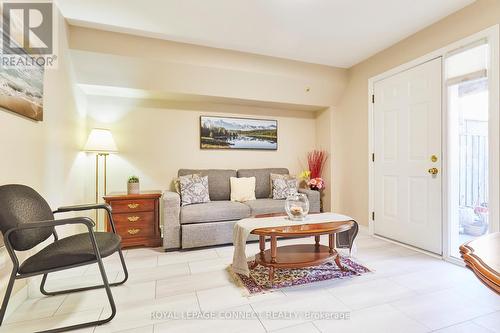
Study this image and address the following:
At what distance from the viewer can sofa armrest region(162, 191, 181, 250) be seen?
2744 mm

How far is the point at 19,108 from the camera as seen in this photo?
1.67 meters

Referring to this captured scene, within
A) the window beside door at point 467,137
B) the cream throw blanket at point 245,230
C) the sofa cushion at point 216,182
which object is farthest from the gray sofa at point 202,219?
the window beside door at point 467,137

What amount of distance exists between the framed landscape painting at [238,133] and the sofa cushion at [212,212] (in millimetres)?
1115

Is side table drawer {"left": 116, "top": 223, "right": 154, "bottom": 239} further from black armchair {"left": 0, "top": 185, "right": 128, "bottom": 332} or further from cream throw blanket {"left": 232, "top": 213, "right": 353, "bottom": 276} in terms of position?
cream throw blanket {"left": 232, "top": 213, "right": 353, "bottom": 276}

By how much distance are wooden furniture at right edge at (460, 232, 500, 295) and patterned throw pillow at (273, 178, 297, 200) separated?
2.58 m

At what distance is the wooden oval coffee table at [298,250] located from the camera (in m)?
1.87

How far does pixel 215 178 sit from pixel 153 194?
915mm

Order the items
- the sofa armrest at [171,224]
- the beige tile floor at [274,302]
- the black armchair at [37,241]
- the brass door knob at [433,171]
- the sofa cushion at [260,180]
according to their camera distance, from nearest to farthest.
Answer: the black armchair at [37,241], the beige tile floor at [274,302], the brass door knob at [433,171], the sofa armrest at [171,224], the sofa cushion at [260,180]

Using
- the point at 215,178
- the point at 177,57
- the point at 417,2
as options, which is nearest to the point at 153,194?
the point at 215,178

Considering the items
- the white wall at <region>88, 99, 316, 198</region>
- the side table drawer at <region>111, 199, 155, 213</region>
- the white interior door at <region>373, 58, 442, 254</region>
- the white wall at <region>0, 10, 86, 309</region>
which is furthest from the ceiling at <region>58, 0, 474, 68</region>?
the side table drawer at <region>111, 199, 155, 213</region>

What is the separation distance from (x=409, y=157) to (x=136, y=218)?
3312 millimetres

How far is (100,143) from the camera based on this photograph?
116 inches

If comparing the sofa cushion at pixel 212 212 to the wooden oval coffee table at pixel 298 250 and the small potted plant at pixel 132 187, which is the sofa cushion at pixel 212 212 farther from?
the wooden oval coffee table at pixel 298 250

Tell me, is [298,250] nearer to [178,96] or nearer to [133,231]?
[133,231]
